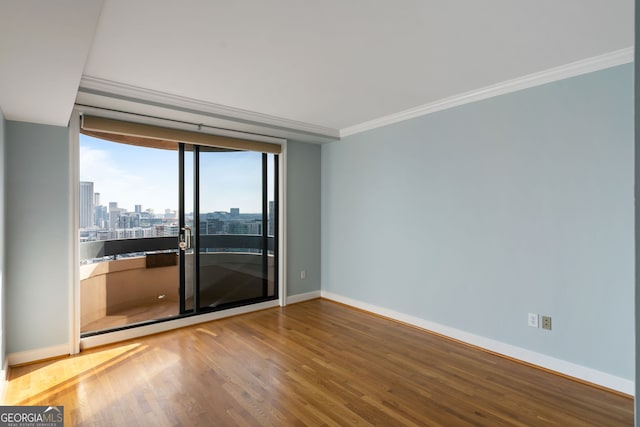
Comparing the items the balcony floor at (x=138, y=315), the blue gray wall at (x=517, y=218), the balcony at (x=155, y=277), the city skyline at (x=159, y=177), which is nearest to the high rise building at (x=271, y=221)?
the balcony at (x=155, y=277)

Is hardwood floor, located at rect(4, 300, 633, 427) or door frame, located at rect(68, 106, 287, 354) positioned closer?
hardwood floor, located at rect(4, 300, 633, 427)

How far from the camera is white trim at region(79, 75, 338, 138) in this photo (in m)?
2.90

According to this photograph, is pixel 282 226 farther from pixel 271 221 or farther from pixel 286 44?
pixel 286 44

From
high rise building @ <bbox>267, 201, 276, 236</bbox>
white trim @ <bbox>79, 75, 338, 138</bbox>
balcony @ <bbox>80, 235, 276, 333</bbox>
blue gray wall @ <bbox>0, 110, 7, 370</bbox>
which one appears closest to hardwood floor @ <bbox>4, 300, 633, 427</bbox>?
blue gray wall @ <bbox>0, 110, 7, 370</bbox>

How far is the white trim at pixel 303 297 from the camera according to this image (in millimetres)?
4977

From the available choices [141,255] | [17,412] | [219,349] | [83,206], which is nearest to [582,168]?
[219,349]

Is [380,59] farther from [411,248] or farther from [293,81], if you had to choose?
[411,248]

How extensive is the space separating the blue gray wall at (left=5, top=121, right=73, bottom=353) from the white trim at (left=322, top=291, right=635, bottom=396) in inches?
140

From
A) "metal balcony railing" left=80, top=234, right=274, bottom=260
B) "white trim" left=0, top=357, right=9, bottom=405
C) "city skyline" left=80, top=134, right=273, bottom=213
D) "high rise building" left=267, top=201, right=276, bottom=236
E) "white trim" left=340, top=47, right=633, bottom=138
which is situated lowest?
"white trim" left=0, top=357, right=9, bottom=405

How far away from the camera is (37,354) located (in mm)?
3072

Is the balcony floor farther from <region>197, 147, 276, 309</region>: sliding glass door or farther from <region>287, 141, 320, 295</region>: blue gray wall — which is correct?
<region>287, 141, 320, 295</region>: blue gray wall

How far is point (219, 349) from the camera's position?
3342mm

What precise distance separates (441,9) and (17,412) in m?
3.81

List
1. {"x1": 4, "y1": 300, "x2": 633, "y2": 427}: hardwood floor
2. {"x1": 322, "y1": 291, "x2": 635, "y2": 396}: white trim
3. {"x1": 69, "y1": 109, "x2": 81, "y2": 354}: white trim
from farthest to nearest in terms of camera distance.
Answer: {"x1": 69, "y1": 109, "x2": 81, "y2": 354}: white trim < {"x1": 322, "y1": 291, "x2": 635, "y2": 396}: white trim < {"x1": 4, "y1": 300, "x2": 633, "y2": 427}: hardwood floor
